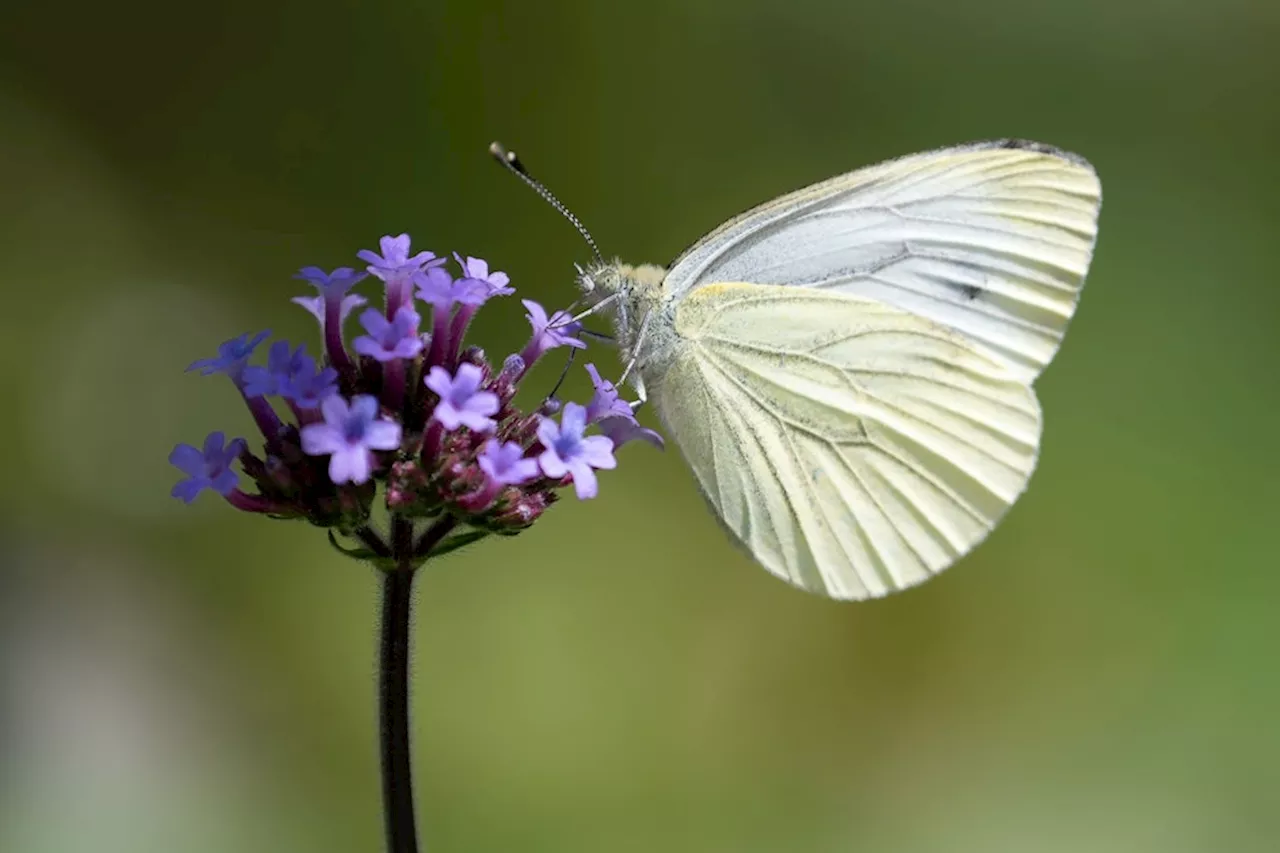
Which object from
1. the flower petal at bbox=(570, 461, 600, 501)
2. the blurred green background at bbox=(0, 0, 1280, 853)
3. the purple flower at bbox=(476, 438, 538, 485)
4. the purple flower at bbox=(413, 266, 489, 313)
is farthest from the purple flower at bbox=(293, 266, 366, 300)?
the blurred green background at bbox=(0, 0, 1280, 853)

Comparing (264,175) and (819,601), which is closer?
(819,601)

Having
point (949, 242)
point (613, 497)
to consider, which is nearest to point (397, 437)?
point (949, 242)

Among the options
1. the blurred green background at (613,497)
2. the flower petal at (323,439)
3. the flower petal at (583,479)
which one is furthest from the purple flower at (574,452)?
the blurred green background at (613,497)

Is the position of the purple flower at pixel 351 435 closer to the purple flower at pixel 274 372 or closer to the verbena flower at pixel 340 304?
the purple flower at pixel 274 372

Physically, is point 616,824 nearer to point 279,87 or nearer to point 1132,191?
point 279,87

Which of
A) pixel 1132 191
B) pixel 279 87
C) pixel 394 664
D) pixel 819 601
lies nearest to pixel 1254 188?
pixel 1132 191

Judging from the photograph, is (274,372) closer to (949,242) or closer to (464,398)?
(464,398)

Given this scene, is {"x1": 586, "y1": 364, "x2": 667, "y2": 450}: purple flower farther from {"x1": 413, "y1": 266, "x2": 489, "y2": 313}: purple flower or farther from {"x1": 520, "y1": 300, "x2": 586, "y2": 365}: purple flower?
{"x1": 413, "y1": 266, "x2": 489, "y2": 313}: purple flower
